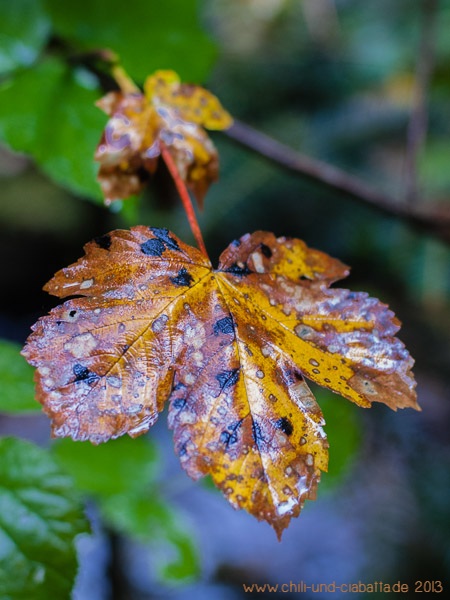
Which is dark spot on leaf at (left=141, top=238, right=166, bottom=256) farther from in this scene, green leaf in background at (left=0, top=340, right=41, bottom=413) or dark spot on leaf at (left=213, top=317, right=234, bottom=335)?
green leaf in background at (left=0, top=340, right=41, bottom=413)

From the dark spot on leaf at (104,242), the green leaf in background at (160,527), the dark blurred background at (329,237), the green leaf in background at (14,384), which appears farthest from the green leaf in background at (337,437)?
the dark spot on leaf at (104,242)

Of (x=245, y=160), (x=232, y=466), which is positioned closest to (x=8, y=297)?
(x=245, y=160)

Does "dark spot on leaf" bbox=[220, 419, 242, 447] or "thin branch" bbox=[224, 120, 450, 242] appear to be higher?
"dark spot on leaf" bbox=[220, 419, 242, 447]

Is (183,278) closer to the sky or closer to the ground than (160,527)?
closer to the sky

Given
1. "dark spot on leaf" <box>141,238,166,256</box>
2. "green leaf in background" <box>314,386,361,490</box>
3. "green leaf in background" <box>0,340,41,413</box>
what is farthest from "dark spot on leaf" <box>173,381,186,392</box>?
"green leaf in background" <box>314,386,361,490</box>

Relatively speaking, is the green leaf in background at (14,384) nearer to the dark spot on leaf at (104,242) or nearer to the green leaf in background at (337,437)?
the dark spot on leaf at (104,242)

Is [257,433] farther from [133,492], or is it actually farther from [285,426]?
[133,492]

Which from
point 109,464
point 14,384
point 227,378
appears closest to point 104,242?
point 227,378
